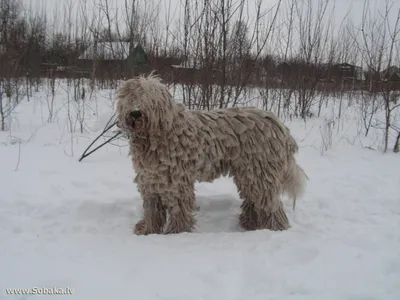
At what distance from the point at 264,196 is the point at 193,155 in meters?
0.85

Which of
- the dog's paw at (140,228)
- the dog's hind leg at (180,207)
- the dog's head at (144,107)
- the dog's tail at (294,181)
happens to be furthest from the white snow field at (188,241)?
the dog's head at (144,107)

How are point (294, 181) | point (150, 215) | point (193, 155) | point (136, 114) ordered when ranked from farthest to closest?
point (294, 181) < point (150, 215) < point (193, 155) < point (136, 114)

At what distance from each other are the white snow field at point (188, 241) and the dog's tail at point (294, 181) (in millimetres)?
289

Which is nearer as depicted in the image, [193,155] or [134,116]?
[134,116]

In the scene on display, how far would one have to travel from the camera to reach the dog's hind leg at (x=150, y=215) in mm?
3318

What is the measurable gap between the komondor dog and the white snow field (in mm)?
290

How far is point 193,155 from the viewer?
126 inches

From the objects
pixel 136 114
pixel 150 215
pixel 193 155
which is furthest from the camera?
pixel 150 215

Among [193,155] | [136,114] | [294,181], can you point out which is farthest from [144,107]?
[294,181]

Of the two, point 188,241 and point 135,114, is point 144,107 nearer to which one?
point 135,114

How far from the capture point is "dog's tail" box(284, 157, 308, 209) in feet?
11.7

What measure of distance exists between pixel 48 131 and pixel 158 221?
451 centimetres

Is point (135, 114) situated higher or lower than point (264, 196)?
higher

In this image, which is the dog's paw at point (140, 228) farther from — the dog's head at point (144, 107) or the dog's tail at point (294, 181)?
the dog's tail at point (294, 181)
